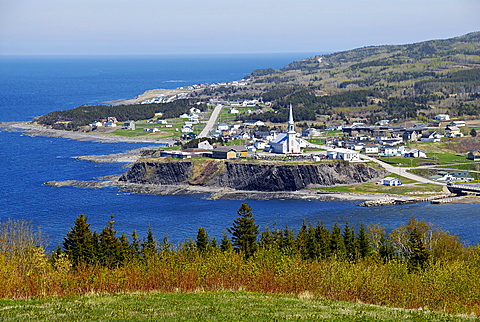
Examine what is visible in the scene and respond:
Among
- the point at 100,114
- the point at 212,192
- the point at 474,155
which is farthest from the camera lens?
the point at 100,114

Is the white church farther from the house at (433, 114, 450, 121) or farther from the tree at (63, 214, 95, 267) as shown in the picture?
the tree at (63, 214, 95, 267)

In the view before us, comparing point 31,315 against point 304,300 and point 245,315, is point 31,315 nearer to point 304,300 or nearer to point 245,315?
point 245,315

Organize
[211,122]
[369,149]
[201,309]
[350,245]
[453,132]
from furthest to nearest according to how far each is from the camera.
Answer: [211,122] < [453,132] < [369,149] < [350,245] < [201,309]

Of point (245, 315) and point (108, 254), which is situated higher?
point (245, 315)

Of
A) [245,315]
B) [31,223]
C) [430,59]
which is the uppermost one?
[430,59]

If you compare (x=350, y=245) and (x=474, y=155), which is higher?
(x=474, y=155)

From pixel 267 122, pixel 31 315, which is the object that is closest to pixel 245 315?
pixel 31 315

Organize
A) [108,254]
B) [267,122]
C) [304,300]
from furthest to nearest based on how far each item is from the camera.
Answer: [267,122] < [108,254] < [304,300]

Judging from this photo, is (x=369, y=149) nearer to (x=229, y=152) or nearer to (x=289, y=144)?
(x=289, y=144)

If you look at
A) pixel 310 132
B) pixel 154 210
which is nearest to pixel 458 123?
pixel 310 132
